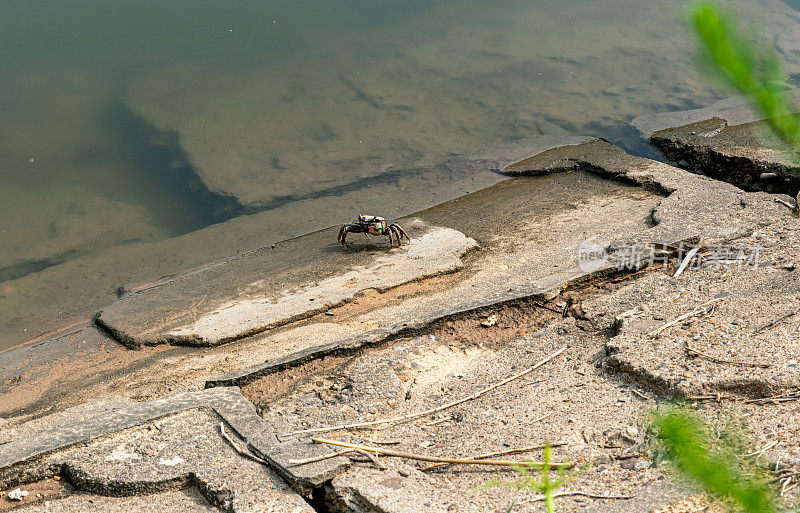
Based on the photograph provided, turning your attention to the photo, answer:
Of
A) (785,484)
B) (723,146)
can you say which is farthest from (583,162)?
(785,484)

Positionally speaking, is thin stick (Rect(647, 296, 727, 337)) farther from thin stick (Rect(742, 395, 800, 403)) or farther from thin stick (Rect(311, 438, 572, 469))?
thin stick (Rect(311, 438, 572, 469))

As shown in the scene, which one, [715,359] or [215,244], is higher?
[715,359]

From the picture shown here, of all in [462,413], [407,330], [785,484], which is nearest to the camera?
[785,484]

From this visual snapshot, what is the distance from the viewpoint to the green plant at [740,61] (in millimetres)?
699

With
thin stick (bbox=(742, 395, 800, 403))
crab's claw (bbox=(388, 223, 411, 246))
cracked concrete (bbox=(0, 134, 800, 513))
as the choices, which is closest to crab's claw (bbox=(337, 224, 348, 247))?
cracked concrete (bbox=(0, 134, 800, 513))

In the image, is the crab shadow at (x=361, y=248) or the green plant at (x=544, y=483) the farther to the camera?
the crab shadow at (x=361, y=248)

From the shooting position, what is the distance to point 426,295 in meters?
5.22

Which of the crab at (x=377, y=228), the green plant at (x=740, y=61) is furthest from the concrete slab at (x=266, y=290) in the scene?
the green plant at (x=740, y=61)

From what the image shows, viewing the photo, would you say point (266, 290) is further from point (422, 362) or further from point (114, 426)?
point (114, 426)

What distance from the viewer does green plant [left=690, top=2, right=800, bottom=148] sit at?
699mm

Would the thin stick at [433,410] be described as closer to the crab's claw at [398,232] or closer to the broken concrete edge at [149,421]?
the broken concrete edge at [149,421]

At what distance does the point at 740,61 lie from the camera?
2.36 feet

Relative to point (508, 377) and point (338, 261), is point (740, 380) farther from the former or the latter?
point (338, 261)

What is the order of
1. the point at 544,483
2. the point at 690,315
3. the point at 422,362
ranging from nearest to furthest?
the point at 544,483, the point at 690,315, the point at 422,362
